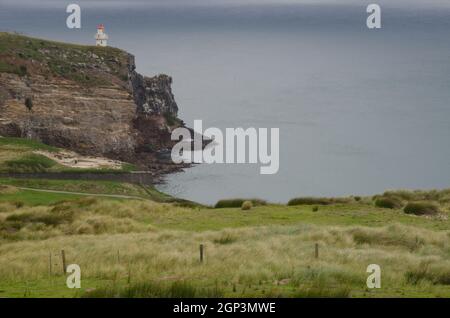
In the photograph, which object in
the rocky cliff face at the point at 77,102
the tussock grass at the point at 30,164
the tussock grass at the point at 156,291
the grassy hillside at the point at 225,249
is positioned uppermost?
the rocky cliff face at the point at 77,102

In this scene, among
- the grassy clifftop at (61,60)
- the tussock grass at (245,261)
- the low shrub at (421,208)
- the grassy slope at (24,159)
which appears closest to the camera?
the tussock grass at (245,261)

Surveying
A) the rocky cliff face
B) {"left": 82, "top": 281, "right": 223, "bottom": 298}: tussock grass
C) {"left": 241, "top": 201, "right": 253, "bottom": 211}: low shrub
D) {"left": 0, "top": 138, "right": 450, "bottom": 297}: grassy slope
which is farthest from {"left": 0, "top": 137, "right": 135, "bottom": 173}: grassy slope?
{"left": 82, "top": 281, "right": 223, "bottom": 298}: tussock grass

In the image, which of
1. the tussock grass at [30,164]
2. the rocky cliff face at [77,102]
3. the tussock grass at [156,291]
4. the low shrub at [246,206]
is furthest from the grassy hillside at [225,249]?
the rocky cliff face at [77,102]

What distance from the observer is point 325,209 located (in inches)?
1876

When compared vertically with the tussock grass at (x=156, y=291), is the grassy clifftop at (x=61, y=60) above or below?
above

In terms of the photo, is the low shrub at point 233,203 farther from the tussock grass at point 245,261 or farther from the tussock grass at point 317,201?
the tussock grass at point 245,261

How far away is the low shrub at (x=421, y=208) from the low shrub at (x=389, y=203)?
2.34 meters

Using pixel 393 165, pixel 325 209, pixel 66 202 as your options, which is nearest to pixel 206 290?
pixel 325 209

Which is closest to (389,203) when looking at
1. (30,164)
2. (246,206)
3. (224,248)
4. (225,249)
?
(246,206)

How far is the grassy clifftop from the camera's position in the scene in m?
116

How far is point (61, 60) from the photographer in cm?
12175

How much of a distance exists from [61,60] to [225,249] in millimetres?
95229

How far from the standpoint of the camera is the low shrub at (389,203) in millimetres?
47969

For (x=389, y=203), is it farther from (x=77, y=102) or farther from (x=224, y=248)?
(x=77, y=102)
